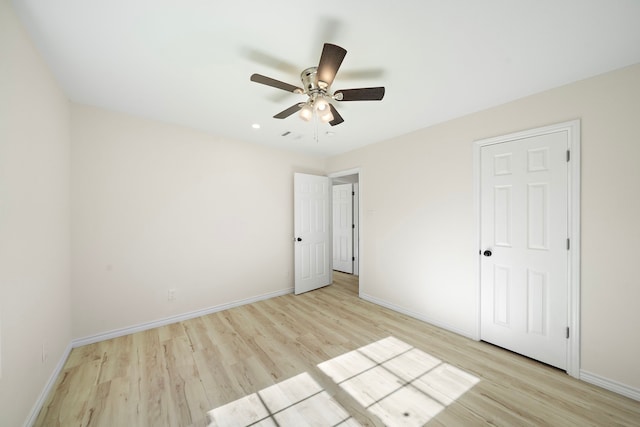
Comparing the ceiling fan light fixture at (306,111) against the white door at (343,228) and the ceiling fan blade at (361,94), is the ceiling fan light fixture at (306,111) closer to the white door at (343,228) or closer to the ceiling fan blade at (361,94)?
the ceiling fan blade at (361,94)

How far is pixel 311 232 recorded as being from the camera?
13.7 ft

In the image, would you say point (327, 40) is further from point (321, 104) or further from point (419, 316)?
point (419, 316)

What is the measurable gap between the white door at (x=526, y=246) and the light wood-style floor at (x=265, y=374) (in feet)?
0.85

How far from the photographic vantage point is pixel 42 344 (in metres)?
1.68

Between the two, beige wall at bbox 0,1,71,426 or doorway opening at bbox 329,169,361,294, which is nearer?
beige wall at bbox 0,1,71,426

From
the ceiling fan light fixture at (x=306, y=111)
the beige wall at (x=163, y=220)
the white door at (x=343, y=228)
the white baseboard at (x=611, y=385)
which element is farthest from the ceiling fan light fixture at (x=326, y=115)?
the white door at (x=343, y=228)

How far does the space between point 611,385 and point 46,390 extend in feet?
14.1

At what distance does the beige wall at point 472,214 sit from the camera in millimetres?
1743

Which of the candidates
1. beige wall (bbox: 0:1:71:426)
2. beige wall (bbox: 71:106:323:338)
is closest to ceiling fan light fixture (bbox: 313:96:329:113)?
beige wall (bbox: 0:1:71:426)

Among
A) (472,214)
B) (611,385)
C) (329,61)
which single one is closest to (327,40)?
(329,61)

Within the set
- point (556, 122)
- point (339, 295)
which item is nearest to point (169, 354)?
point (339, 295)

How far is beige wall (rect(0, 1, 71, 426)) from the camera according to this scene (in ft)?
4.10

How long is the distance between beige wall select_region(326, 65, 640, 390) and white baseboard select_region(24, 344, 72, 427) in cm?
346

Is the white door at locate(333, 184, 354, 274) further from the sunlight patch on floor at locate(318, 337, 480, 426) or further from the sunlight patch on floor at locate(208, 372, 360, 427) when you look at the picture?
the sunlight patch on floor at locate(208, 372, 360, 427)
